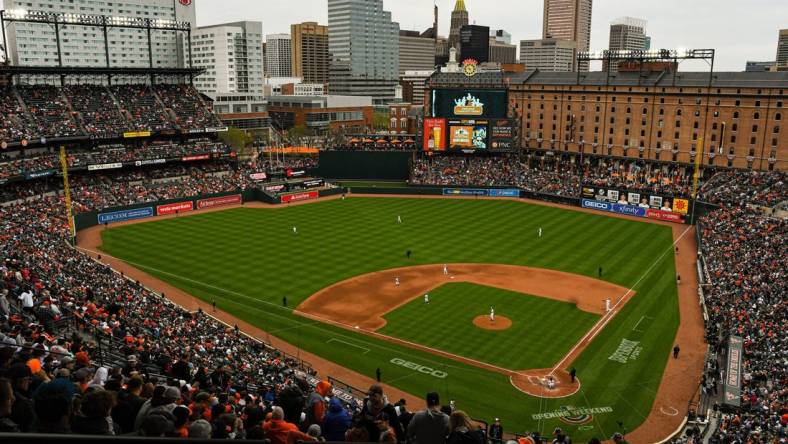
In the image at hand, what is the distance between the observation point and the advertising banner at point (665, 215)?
201 feet

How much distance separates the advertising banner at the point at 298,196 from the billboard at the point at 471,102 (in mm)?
19697

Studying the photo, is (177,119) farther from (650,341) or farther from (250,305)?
(650,341)

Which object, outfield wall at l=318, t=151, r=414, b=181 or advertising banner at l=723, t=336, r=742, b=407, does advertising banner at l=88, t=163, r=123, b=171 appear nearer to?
outfield wall at l=318, t=151, r=414, b=181

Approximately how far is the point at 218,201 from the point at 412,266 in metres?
31.7

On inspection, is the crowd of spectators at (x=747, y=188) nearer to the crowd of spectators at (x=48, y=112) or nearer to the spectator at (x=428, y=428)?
the spectator at (x=428, y=428)

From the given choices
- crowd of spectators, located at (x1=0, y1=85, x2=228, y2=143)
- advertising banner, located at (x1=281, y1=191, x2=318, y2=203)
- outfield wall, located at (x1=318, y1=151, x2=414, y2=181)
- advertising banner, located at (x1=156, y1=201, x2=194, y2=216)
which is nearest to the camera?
advertising banner, located at (x1=156, y1=201, x2=194, y2=216)

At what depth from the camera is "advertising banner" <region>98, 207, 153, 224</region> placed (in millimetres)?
58500

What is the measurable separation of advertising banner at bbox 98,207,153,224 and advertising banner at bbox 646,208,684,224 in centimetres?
5139

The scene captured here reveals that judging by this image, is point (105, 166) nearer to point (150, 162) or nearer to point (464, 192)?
point (150, 162)

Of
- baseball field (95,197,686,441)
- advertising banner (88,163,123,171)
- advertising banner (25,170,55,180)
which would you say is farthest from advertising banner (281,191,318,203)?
advertising banner (25,170,55,180)

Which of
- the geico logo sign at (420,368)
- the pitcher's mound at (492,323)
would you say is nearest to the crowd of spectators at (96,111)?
the geico logo sign at (420,368)

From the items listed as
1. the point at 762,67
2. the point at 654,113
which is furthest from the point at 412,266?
the point at 762,67

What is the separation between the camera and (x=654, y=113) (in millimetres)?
78812

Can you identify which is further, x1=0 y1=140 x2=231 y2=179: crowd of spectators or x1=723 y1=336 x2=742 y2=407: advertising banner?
x1=0 y1=140 x2=231 y2=179: crowd of spectators
